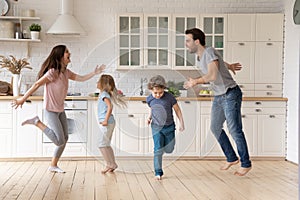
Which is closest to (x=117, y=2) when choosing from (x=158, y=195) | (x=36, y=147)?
(x=36, y=147)

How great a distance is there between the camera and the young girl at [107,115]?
21.0 ft

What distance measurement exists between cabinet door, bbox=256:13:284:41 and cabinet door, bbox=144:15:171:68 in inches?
45.9

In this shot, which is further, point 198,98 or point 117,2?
point 117,2

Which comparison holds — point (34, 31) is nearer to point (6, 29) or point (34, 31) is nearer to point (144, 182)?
point (6, 29)

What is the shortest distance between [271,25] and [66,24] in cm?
264

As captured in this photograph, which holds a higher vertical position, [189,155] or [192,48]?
[192,48]

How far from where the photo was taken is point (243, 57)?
7707mm

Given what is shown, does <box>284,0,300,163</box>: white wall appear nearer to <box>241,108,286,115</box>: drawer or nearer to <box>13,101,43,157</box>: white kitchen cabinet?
<box>241,108,286,115</box>: drawer

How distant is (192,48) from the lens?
6270mm

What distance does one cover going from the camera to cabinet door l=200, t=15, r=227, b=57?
25.2ft

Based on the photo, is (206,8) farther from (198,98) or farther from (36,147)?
(36,147)

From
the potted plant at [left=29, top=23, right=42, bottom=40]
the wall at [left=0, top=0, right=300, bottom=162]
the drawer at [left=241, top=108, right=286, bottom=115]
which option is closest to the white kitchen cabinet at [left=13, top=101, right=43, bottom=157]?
the wall at [left=0, top=0, right=300, bottom=162]

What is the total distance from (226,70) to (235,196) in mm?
1543

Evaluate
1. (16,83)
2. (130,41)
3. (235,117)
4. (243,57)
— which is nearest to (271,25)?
(243,57)
